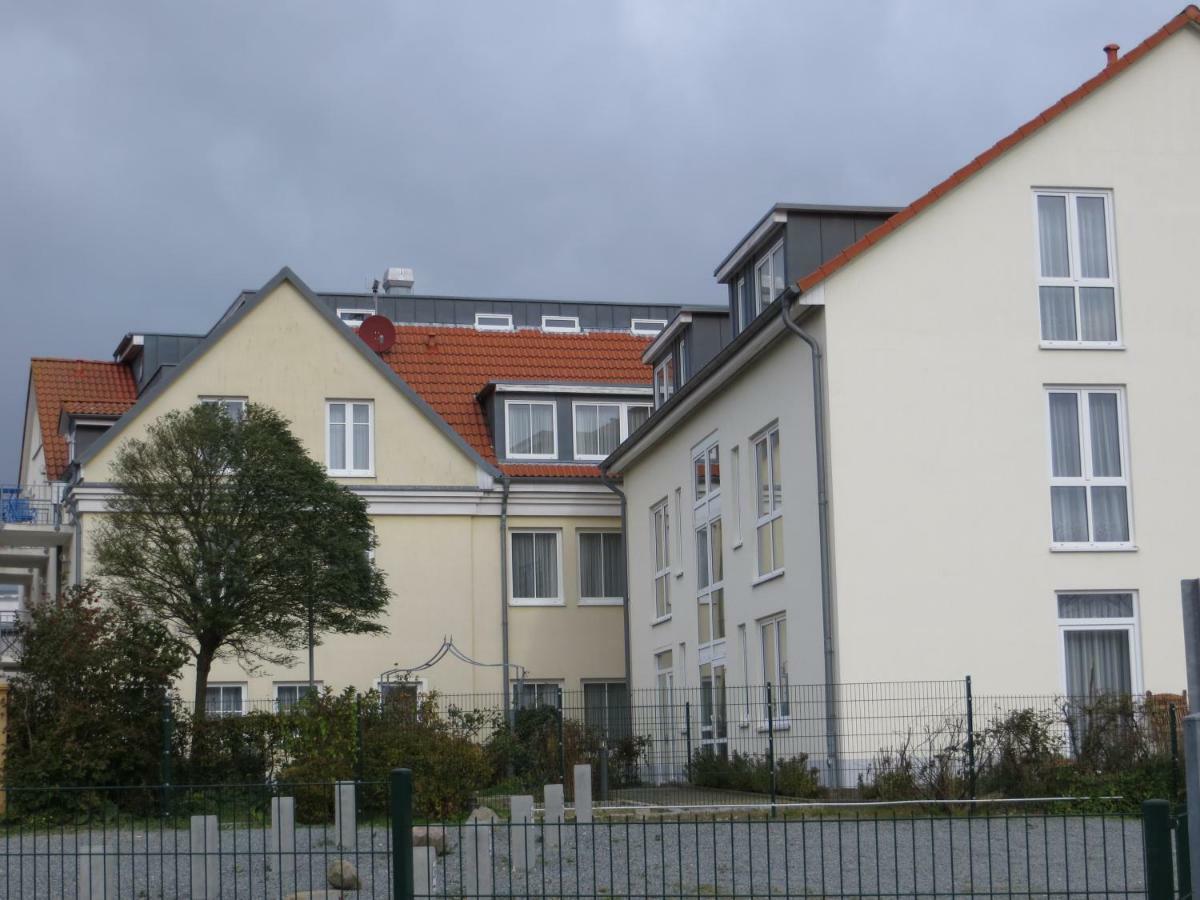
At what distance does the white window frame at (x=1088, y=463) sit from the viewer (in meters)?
24.2

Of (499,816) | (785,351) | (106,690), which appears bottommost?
(499,816)

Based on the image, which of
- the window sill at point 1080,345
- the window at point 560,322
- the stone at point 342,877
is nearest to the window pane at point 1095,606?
the window sill at point 1080,345

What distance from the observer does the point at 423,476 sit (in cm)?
3566

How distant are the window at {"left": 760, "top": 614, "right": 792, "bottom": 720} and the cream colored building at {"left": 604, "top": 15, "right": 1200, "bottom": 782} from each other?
6.6 inches

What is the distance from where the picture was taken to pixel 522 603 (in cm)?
3641

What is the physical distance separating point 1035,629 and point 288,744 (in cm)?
1012

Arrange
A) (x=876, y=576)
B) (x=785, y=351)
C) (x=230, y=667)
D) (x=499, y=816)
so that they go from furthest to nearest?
(x=230, y=667) → (x=785, y=351) → (x=876, y=576) → (x=499, y=816)

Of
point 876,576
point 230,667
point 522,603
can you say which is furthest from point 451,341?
point 876,576

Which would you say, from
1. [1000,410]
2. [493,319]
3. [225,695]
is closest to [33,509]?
[225,695]

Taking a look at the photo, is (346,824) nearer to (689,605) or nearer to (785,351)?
(785,351)

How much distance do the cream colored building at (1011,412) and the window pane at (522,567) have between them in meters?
11.3

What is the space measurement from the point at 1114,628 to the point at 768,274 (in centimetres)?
771

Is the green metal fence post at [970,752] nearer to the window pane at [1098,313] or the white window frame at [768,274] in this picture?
the window pane at [1098,313]

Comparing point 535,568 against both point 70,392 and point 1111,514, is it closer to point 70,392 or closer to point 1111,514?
point 70,392
